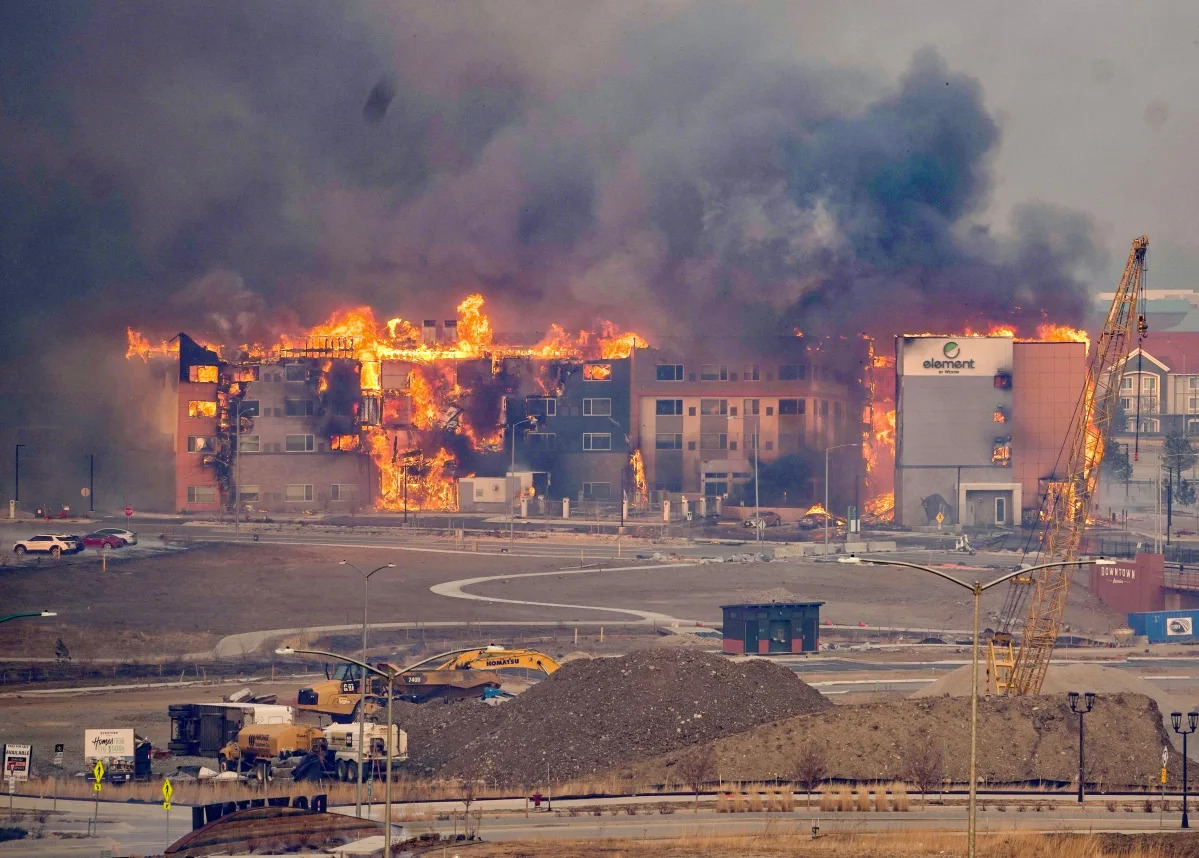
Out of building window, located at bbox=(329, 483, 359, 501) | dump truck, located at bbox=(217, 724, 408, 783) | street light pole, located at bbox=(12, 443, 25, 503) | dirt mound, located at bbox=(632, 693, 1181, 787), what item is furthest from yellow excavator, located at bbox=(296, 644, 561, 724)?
street light pole, located at bbox=(12, 443, 25, 503)

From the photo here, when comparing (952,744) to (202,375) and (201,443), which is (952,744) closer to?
(201,443)

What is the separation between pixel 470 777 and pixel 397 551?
76967 mm

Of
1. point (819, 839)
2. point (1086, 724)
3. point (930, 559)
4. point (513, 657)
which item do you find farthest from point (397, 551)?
point (819, 839)

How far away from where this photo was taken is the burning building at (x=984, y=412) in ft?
519

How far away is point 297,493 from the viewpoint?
548 ft

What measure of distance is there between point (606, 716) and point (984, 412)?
106 m

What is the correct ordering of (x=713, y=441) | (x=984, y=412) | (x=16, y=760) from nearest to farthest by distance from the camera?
(x=16, y=760)
(x=984, y=412)
(x=713, y=441)

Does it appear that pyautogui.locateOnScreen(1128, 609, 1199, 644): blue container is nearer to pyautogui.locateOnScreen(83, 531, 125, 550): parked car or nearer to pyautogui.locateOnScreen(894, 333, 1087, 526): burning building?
pyautogui.locateOnScreen(894, 333, 1087, 526): burning building

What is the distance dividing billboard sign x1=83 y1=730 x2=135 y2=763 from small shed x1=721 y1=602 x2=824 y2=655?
39.6 m

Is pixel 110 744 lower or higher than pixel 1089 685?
lower

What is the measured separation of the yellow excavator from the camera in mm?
67750

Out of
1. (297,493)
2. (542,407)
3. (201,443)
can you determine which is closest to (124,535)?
(201,443)

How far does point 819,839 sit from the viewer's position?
44.6 m

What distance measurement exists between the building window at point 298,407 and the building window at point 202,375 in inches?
313
